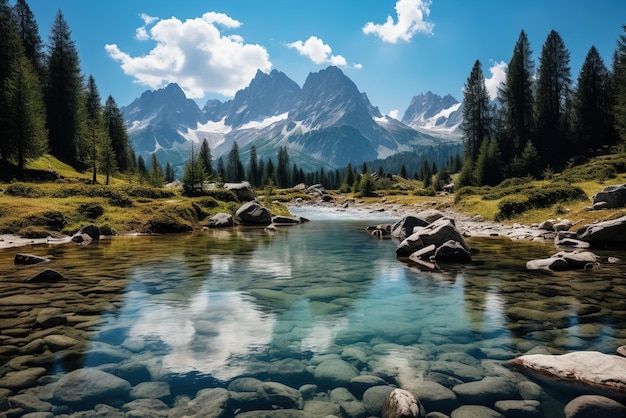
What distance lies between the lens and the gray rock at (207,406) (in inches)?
218

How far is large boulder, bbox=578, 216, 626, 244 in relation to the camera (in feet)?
65.5

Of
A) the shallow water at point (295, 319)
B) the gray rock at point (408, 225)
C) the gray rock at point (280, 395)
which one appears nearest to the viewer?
the gray rock at point (280, 395)

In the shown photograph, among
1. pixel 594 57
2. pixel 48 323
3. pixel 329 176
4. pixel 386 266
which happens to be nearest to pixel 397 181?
pixel 329 176

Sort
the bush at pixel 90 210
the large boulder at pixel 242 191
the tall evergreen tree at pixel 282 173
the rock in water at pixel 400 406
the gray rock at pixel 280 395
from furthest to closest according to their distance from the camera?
the tall evergreen tree at pixel 282 173, the large boulder at pixel 242 191, the bush at pixel 90 210, the gray rock at pixel 280 395, the rock in water at pixel 400 406

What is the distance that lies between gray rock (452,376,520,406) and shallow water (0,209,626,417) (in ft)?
1.03

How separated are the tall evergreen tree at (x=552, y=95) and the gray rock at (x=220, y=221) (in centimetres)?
7133

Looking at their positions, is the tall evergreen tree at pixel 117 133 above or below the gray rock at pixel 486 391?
above

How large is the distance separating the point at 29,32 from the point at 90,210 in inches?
2416

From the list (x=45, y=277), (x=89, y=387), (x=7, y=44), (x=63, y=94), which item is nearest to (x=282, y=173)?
(x=63, y=94)

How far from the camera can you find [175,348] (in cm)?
822

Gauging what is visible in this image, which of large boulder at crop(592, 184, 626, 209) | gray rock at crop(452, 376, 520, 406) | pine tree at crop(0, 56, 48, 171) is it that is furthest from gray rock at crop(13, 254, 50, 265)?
pine tree at crop(0, 56, 48, 171)

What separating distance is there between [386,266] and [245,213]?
89.8ft

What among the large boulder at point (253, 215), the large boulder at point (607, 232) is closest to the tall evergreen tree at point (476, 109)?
the large boulder at point (253, 215)

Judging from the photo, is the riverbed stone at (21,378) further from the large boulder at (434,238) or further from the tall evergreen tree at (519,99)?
the tall evergreen tree at (519,99)
